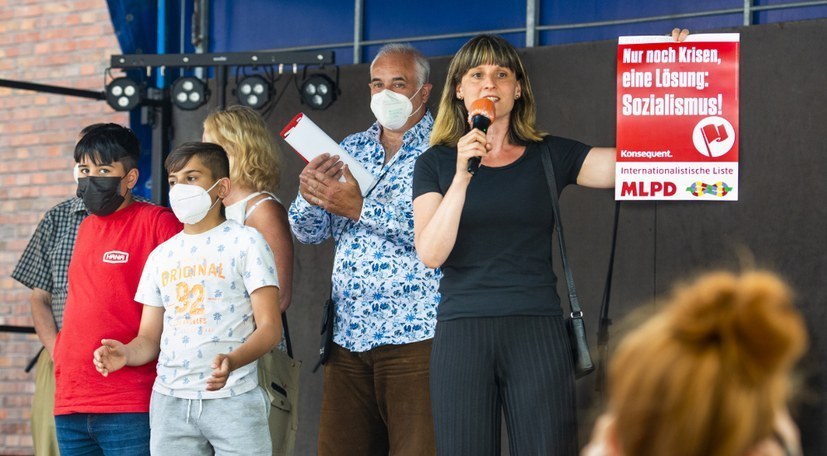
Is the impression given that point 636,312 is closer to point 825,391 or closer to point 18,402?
point 825,391

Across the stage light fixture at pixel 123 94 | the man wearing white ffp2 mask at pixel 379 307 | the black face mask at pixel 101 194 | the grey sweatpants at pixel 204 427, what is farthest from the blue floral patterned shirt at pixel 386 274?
the stage light fixture at pixel 123 94

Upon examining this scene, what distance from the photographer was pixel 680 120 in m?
4.24

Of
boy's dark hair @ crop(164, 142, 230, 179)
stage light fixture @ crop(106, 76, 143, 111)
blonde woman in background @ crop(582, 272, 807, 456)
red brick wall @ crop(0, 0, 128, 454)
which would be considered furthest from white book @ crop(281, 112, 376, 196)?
red brick wall @ crop(0, 0, 128, 454)

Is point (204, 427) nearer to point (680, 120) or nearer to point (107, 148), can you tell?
point (107, 148)

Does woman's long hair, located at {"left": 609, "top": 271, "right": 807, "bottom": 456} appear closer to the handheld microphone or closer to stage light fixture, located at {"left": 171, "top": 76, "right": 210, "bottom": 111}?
the handheld microphone

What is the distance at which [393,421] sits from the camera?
3.13 m

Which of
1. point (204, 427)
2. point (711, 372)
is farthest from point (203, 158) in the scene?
point (711, 372)

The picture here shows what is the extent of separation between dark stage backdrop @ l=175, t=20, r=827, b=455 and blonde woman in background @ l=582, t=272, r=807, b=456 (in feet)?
9.19

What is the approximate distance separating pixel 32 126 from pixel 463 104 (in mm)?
4277

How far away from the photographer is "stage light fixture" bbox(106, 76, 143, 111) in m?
5.07

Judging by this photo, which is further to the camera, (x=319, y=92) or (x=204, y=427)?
(x=319, y=92)

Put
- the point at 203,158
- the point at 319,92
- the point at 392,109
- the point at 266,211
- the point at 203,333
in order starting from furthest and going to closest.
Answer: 1. the point at 319,92
2. the point at 266,211
3. the point at 392,109
4. the point at 203,158
5. the point at 203,333

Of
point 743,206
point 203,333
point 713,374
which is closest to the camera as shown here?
point 713,374

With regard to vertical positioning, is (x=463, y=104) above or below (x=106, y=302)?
above
